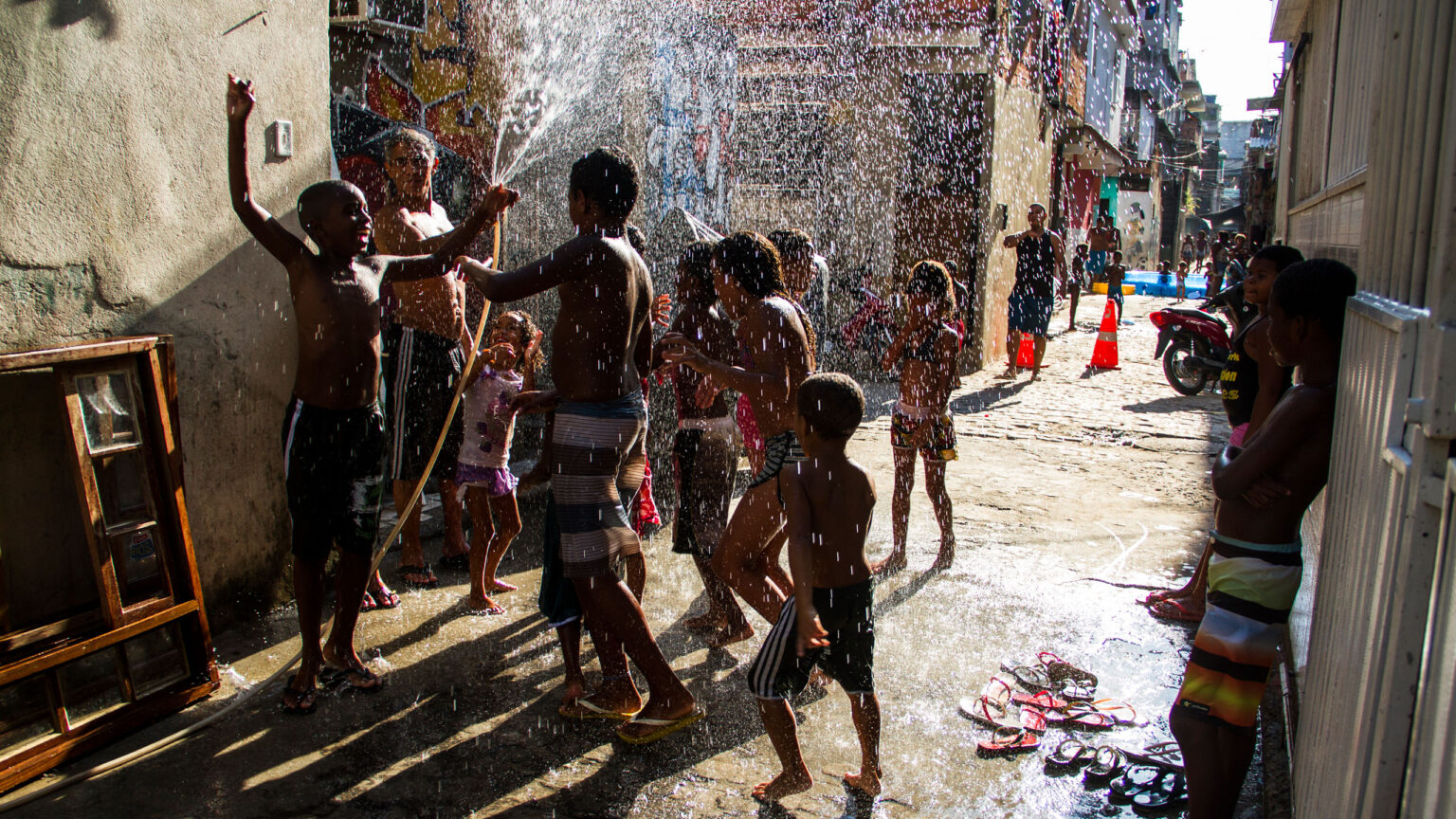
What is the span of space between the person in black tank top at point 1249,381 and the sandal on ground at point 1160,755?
75cm

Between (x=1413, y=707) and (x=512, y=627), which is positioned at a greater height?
(x=1413, y=707)

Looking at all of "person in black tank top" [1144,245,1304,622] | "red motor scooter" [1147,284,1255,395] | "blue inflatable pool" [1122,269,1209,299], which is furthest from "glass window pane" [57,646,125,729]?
"blue inflatable pool" [1122,269,1209,299]

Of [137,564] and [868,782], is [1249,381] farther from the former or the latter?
Answer: [137,564]

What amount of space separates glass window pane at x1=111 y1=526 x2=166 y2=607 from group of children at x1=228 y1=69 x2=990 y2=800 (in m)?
0.48

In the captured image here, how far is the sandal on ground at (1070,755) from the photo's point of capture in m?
3.28

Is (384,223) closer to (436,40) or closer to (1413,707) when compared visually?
(1413,707)

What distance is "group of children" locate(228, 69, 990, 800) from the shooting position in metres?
2.97

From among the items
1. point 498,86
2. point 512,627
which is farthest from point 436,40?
point 512,627

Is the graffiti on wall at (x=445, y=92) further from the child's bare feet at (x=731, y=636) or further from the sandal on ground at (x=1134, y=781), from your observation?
the sandal on ground at (x=1134, y=781)

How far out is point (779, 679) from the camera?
116 inches

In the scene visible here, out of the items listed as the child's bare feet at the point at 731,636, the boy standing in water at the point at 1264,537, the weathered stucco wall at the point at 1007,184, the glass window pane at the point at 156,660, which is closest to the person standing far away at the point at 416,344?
the glass window pane at the point at 156,660

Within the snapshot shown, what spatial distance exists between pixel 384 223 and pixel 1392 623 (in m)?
4.20

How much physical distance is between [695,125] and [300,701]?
8.72m

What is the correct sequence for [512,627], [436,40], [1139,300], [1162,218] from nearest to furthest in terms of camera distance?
[512,627] → [436,40] → [1139,300] → [1162,218]
